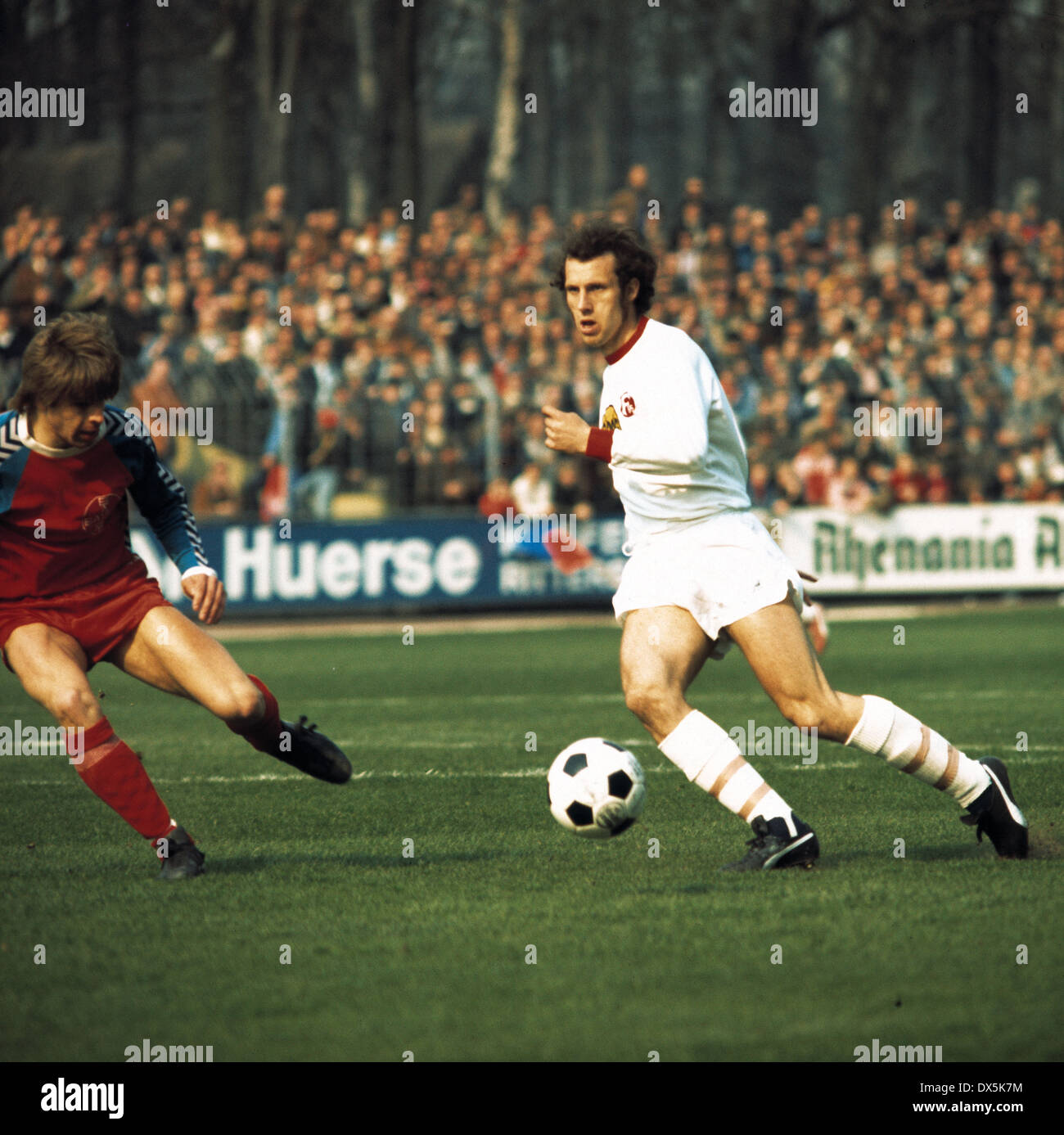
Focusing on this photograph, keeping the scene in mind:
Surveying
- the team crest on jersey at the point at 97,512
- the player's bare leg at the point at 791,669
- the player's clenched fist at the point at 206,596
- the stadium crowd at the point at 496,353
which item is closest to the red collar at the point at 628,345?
the player's bare leg at the point at 791,669

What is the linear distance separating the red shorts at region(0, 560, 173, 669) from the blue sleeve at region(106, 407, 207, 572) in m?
0.22

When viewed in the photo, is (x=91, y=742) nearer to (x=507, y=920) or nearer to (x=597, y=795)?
(x=507, y=920)

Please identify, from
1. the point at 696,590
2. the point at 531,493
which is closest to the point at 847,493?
the point at 531,493

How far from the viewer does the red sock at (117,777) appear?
18.7 ft

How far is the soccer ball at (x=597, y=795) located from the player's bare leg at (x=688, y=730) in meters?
0.16

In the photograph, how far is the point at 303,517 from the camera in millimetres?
18219

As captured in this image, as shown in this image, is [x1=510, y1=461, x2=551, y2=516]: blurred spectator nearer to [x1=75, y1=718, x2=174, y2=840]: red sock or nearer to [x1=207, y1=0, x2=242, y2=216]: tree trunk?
[x1=207, y1=0, x2=242, y2=216]: tree trunk

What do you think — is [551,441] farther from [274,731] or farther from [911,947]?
[911,947]

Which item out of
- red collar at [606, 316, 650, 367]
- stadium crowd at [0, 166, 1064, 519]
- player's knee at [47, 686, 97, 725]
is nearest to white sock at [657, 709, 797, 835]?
red collar at [606, 316, 650, 367]

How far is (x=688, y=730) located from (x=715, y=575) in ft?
1.68

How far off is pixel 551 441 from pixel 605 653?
9684mm

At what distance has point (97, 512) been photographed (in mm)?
5887

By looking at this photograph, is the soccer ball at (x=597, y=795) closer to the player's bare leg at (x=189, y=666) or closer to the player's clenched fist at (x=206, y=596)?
the player's bare leg at (x=189, y=666)

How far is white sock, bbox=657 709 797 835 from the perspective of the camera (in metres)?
5.64
